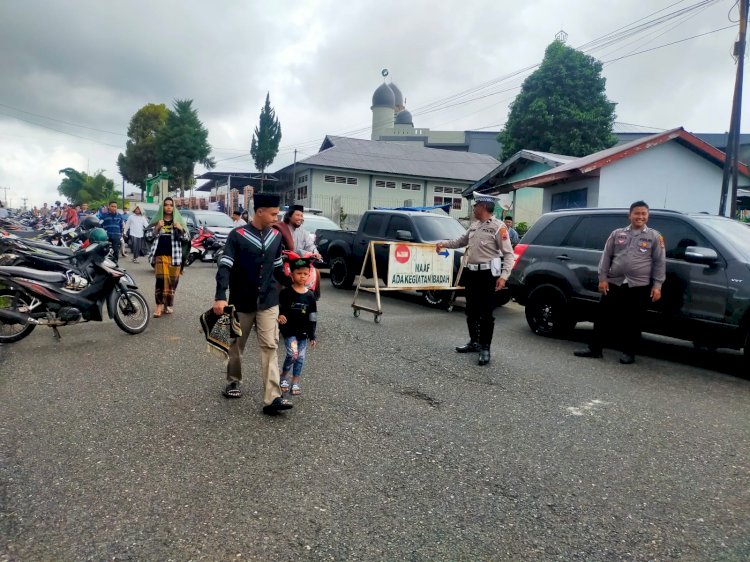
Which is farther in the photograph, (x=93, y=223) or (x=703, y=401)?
(x=93, y=223)

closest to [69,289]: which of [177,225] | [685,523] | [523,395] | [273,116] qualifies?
[177,225]

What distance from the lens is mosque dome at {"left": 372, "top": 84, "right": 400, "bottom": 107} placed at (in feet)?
255

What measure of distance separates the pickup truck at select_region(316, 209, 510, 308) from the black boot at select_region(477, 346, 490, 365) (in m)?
3.99

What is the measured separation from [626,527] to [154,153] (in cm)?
6828

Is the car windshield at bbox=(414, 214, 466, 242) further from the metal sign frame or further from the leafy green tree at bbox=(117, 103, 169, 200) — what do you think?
the leafy green tree at bbox=(117, 103, 169, 200)

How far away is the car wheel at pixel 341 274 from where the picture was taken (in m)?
13.1

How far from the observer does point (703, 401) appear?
18.2 ft

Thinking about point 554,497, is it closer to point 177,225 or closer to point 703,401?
→ point 703,401

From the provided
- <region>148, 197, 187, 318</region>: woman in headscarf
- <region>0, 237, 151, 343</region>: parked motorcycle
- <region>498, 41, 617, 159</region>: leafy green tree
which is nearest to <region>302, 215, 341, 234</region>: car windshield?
<region>148, 197, 187, 318</region>: woman in headscarf

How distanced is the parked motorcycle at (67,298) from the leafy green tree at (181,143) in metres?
55.4

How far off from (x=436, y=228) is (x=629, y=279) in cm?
541

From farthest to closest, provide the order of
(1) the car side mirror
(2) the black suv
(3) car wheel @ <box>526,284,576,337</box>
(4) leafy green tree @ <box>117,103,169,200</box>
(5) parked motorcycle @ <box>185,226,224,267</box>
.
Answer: (4) leafy green tree @ <box>117,103,169,200</box>
(5) parked motorcycle @ <box>185,226,224,267</box>
(3) car wheel @ <box>526,284,576,337</box>
(1) the car side mirror
(2) the black suv

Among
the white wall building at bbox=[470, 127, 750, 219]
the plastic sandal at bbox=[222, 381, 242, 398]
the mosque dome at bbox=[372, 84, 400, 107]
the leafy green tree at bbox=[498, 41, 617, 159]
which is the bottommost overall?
the plastic sandal at bbox=[222, 381, 242, 398]

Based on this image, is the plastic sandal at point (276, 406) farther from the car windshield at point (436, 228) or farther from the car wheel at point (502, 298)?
the car windshield at point (436, 228)
